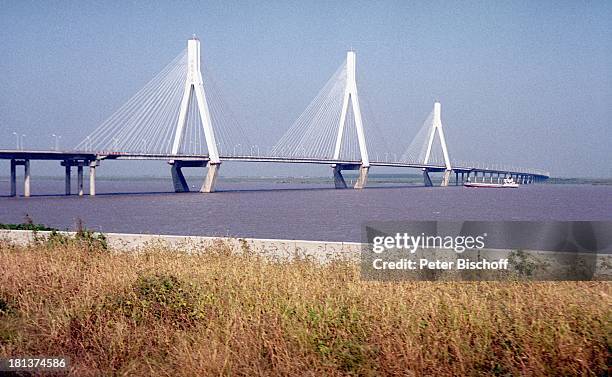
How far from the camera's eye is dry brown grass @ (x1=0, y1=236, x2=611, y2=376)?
5.34 m

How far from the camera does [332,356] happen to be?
5566mm

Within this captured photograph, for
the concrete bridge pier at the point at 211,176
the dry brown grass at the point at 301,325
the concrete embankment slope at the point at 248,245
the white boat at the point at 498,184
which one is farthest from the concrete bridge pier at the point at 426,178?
the dry brown grass at the point at 301,325

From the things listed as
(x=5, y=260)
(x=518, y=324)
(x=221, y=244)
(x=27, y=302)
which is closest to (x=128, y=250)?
(x=221, y=244)

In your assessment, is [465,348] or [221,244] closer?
[465,348]

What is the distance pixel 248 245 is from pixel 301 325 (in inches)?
249

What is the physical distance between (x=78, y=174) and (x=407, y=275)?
197 ft

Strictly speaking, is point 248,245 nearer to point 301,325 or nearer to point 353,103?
point 301,325

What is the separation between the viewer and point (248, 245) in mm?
12172

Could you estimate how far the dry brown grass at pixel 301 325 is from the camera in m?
5.34

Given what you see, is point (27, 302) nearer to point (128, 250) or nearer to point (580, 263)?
point (128, 250)

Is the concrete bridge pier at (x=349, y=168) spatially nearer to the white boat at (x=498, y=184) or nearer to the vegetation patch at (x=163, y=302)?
the white boat at (x=498, y=184)

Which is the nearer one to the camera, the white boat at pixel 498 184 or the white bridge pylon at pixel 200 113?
the white bridge pylon at pixel 200 113

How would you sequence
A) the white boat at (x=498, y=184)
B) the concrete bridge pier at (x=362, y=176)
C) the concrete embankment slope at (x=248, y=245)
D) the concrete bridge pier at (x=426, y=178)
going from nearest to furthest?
the concrete embankment slope at (x=248, y=245), the concrete bridge pier at (x=362, y=176), the concrete bridge pier at (x=426, y=178), the white boat at (x=498, y=184)

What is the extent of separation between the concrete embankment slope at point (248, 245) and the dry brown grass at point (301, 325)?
9.35ft
